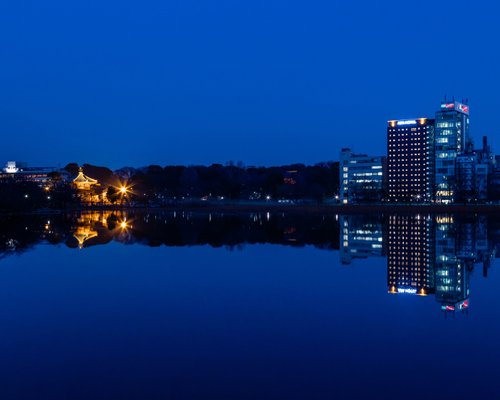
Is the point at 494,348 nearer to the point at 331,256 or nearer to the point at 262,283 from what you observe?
the point at 262,283

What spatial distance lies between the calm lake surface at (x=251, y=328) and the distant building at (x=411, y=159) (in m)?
81.0

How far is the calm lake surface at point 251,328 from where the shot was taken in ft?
16.9

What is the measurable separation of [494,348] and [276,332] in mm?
2667

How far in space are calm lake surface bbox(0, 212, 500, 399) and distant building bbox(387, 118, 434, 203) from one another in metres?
81.0

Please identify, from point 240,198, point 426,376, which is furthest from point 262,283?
point 240,198

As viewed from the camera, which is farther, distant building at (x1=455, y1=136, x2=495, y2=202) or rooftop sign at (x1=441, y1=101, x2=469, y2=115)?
rooftop sign at (x1=441, y1=101, x2=469, y2=115)

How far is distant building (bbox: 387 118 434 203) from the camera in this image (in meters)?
91.9

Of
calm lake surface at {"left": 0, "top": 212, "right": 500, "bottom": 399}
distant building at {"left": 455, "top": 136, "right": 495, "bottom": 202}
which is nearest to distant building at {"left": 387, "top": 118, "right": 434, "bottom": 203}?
distant building at {"left": 455, "top": 136, "right": 495, "bottom": 202}

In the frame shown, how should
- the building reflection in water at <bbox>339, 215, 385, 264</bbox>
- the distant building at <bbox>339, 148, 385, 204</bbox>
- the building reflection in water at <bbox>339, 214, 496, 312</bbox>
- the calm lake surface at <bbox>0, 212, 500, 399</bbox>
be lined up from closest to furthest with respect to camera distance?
the calm lake surface at <bbox>0, 212, 500, 399</bbox>
the building reflection in water at <bbox>339, 214, 496, 312</bbox>
the building reflection in water at <bbox>339, 215, 385, 264</bbox>
the distant building at <bbox>339, 148, 385, 204</bbox>

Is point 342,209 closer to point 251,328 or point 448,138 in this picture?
point 448,138

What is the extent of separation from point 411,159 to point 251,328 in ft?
302

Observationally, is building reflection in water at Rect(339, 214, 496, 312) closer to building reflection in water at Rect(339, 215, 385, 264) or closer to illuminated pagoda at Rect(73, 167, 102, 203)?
building reflection in water at Rect(339, 215, 385, 264)

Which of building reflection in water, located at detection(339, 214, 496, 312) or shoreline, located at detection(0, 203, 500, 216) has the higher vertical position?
shoreline, located at detection(0, 203, 500, 216)

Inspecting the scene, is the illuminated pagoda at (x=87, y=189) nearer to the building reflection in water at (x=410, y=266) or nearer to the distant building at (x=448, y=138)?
the distant building at (x=448, y=138)
